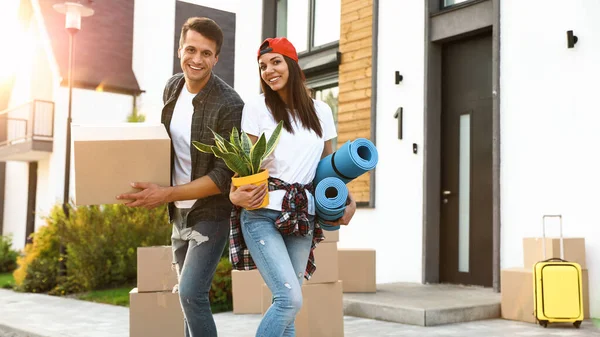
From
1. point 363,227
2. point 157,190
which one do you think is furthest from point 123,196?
point 363,227

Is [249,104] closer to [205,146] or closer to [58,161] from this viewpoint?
[205,146]

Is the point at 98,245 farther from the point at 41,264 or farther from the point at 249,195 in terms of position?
the point at 249,195

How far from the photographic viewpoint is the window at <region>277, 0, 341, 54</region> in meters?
10.8

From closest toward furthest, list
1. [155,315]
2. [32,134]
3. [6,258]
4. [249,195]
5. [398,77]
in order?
[249,195] → [155,315] → [398,77] → [6,258] → [32,134]

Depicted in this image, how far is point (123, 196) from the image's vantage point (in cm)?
338

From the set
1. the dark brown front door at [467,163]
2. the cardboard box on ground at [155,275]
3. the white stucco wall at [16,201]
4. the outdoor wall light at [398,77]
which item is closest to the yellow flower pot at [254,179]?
the cardboard box on ground at [155,275]

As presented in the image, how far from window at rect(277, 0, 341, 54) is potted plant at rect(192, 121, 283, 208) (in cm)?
751

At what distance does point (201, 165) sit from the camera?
3.57 metres

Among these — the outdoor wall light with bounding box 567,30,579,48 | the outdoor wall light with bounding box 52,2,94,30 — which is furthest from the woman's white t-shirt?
the outdoor wall light with bounding box 52,2,94,30

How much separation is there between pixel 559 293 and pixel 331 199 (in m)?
3.56

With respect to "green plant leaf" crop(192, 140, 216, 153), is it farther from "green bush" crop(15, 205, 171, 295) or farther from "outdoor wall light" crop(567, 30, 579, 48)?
"green bush" crop(15, 205, 171, 295)

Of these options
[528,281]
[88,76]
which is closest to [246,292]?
[528,281]

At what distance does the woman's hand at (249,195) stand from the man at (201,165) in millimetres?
212

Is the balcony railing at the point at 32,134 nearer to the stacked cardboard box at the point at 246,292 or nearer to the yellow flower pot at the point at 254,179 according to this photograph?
the stacked cardboard box at the point at 246,292
